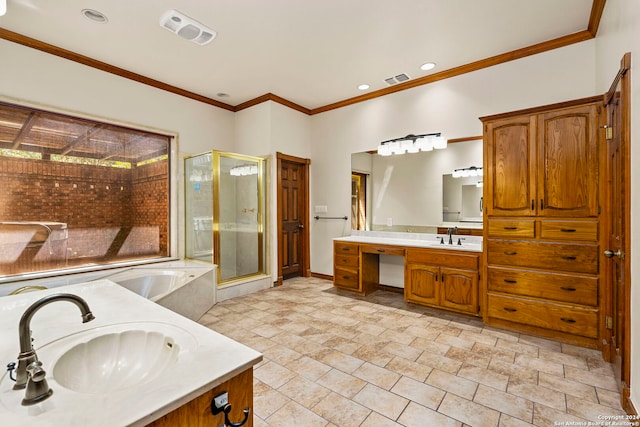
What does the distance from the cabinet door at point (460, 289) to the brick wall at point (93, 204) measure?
3681mm

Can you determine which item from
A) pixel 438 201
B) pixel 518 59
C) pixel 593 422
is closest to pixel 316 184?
pixel 438 201

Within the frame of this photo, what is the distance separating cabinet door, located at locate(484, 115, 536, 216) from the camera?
2.80m

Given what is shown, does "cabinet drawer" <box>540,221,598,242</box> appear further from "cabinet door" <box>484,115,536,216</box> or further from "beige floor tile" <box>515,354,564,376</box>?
"beige floor tile" <box>515,354,564,376</box>

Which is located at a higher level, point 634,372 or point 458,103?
point 458,103

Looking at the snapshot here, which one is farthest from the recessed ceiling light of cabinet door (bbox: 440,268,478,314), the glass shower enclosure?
cabinet door (bbox: 440,268,478,314)

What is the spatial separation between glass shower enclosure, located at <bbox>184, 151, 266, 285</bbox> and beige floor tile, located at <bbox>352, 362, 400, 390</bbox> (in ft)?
7.97

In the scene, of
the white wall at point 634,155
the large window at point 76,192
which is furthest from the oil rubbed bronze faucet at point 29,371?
the large window at point 76,192

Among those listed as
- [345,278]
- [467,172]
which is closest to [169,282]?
[345,278]

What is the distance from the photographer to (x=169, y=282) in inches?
145

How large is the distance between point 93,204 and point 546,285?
487 cm

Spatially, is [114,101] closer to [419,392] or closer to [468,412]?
[419,392]

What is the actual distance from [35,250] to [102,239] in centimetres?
61

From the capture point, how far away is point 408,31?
9.75ft

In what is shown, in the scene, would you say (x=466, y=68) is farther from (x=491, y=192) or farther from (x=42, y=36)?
(x=42, y=36)
